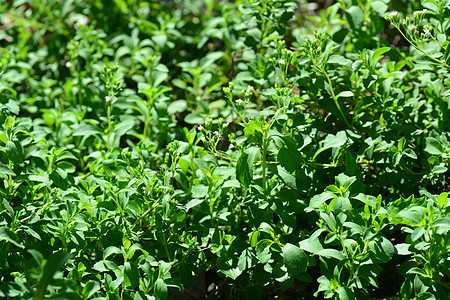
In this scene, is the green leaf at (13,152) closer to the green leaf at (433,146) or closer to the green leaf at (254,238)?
the green leaf at (254,238)

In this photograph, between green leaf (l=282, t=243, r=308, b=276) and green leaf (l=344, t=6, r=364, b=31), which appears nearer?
green leaf (l=282, t=243, r=308, b=276)

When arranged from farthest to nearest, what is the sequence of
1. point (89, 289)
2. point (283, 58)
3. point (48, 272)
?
point (283, 58) < point (89, 289) < point (48, 272)

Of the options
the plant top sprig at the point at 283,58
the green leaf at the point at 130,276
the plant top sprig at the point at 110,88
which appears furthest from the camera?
the plant top sprig at the point at 110,88

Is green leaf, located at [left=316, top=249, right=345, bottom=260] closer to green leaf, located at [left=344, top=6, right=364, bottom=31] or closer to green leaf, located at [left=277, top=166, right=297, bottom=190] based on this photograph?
green leaf, located at [left=277, top=166, right=297, bottom=190]

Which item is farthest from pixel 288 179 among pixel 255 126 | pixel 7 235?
pixel 7 235

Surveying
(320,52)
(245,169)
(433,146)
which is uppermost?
(320,52)

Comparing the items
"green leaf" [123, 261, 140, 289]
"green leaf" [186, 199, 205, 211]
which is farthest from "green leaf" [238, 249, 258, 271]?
"green leaf" [123, 261, 140, 289]

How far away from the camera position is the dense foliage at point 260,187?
6.55ft

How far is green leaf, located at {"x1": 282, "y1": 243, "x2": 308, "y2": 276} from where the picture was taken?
203 centimetres

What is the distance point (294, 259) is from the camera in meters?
2.03

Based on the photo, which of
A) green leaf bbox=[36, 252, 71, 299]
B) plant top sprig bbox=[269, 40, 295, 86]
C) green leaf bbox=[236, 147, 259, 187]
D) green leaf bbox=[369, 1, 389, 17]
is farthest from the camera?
green leaf bbox=[369, 1, 389, 17]

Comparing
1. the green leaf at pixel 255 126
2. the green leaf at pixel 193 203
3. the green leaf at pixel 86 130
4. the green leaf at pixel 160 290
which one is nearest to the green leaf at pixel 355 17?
the green leaf at pixel 255 126

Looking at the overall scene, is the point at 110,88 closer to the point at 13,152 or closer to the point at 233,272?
the point at 13,152

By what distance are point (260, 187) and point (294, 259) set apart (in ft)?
1.14
